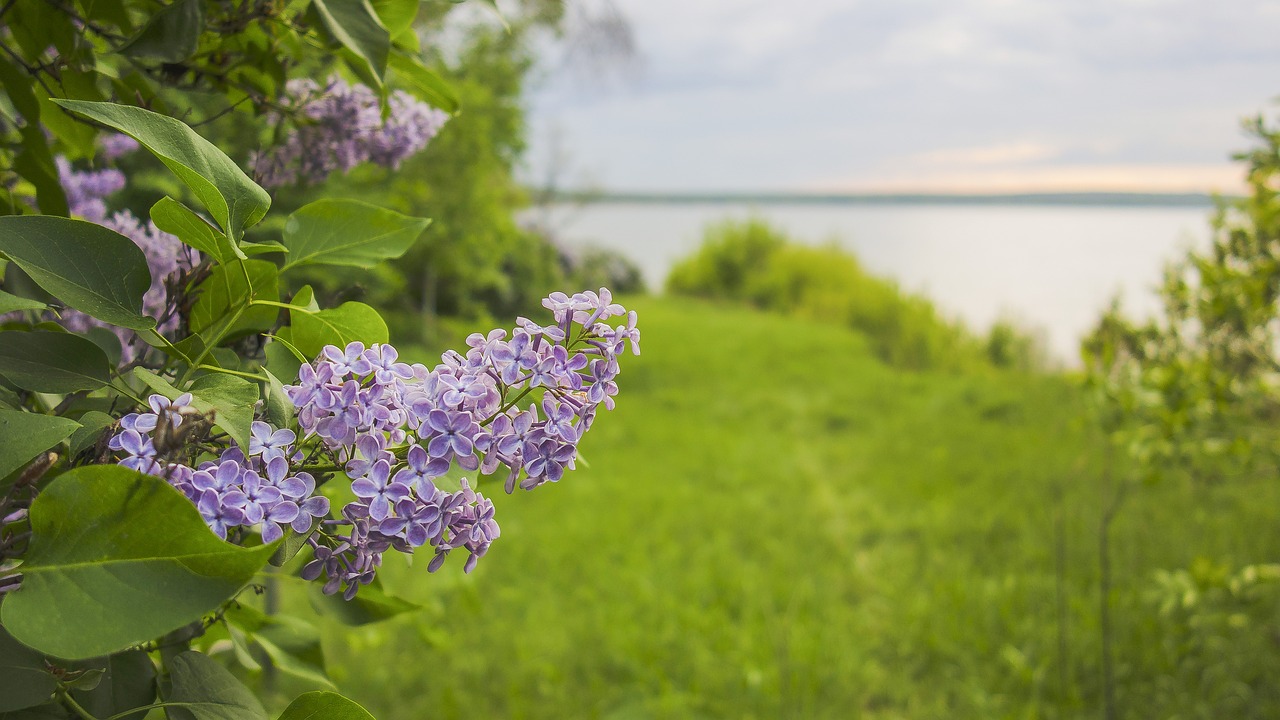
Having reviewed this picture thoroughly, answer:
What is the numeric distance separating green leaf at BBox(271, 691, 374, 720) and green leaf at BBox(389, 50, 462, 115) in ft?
2.34

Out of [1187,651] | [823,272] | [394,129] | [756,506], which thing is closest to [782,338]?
[823,272]

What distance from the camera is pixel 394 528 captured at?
595 mm

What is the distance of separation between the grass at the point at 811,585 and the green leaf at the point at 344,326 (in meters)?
1.23

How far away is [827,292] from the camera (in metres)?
13.5

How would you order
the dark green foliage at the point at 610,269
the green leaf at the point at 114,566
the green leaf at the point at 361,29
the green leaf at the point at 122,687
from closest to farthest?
the green leaf at the point at 114,566 < the green leaf at the point at 122,687 < the green leaf at the point at 361,29 < the dark green foliage at the point at 610,269

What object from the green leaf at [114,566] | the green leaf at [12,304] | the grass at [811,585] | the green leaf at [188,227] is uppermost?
the green leaf at [188,227]

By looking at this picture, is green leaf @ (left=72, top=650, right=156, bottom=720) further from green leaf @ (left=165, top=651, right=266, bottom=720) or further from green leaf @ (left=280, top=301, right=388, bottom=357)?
green leaf @ (left=280, top=301, right=388, bottom=357)

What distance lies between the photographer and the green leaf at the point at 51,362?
593mm

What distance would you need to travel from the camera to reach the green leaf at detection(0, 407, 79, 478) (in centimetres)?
52

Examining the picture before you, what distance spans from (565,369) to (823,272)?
46.0ft

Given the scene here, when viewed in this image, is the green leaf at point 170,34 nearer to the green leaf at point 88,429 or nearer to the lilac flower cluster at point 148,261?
the lilac flower cluster at point 148,261

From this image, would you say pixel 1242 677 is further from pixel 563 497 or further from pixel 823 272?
pixel 823 272

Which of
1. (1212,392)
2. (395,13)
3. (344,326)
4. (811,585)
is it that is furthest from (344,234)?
(811,585)

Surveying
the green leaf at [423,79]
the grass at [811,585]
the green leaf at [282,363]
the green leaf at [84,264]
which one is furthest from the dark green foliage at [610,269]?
the green leaf at [84,264]
